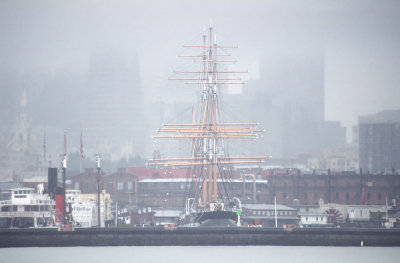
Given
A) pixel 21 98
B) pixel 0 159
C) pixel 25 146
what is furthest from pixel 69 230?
pixel 21 98

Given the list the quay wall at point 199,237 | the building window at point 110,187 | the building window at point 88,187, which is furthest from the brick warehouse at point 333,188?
the quay wall at point 199,237

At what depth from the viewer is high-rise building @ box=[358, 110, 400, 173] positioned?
168000 millimetres

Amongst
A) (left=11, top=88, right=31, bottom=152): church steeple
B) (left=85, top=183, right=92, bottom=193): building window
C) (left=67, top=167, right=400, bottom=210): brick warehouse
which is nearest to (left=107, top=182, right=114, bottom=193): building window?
(left=67, top=167, right=400, bottom=210): brick warehouse

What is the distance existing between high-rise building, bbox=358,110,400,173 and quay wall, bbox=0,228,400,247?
94.8m

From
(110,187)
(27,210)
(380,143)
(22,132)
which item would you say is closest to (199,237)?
(27,210)

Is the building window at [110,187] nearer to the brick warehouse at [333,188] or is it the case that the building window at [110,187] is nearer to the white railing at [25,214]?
the brick warehouse at [333,188]

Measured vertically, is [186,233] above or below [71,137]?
below

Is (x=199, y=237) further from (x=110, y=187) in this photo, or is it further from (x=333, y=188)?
(x=110, y=187)

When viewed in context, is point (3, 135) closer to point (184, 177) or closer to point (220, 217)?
point (184, 177)

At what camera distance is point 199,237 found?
74.0 m

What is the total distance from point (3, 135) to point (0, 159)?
1181 cm

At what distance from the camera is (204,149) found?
340 ft

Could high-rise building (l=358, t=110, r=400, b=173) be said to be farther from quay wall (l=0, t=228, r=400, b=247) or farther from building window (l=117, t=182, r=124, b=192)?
quay wall (l=0, t=228, r=400, b=247)

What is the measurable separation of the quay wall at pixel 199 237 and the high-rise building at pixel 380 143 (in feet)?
311
